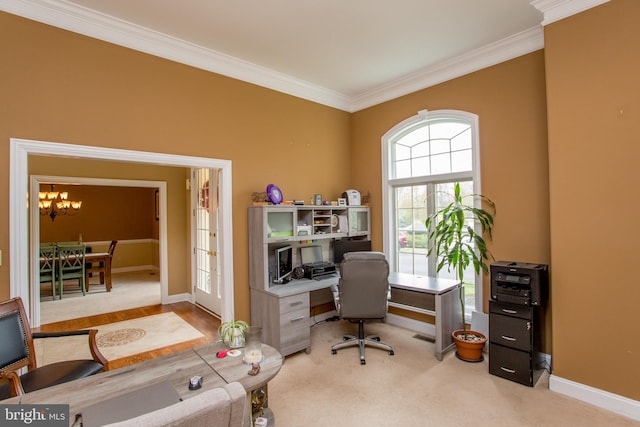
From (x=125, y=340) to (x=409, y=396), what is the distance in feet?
11.2

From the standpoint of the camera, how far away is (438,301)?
3.32m

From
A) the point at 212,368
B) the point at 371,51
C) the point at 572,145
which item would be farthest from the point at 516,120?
the point at 212,368

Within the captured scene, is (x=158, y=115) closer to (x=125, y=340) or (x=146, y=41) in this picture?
(x=146, y=41)

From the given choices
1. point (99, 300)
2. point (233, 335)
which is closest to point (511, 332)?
point (233, 335)

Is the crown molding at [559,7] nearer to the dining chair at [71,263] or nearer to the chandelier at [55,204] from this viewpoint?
the dining chair at [71,263]

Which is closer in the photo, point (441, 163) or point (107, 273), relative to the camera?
point (441, 163)

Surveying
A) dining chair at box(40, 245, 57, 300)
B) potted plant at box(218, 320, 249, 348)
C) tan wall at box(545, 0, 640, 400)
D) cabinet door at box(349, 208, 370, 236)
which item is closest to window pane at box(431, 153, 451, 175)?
cabinet door at box(349, 208, 370, 236)

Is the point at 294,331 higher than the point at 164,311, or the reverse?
the point at 294,331

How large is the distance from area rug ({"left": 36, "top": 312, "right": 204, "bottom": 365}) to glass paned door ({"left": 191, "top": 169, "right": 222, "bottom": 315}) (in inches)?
21.8

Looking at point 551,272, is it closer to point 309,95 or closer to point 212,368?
point 212,368

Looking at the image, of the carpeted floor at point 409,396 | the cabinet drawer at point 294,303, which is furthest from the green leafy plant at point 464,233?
the cabinet drawer at point 294,303

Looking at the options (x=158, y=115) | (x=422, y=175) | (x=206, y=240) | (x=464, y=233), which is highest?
(x=158, y=115)

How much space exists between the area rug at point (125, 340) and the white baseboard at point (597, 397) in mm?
3802

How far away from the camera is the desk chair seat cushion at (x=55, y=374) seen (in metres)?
2.01
